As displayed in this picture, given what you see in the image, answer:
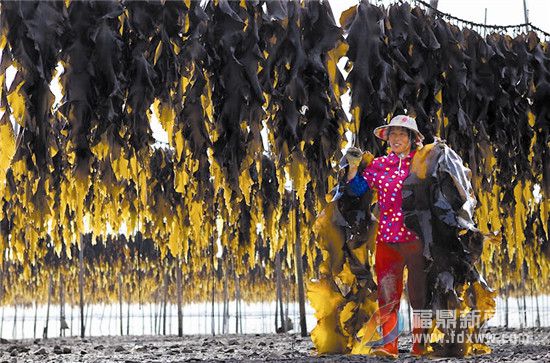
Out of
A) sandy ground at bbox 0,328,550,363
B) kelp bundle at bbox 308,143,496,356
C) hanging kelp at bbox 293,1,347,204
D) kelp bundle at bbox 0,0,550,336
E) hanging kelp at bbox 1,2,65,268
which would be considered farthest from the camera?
hanging kelp at bbox 293,1,347,204

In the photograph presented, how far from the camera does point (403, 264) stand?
4.06 meters

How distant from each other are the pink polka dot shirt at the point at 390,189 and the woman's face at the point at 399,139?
0.19 ft

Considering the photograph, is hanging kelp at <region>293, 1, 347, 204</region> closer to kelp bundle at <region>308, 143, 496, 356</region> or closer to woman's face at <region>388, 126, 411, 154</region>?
kelp bundle at <region>308, 143, 496, 356</region>

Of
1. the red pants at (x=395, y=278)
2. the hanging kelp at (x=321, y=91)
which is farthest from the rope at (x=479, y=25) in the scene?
the red pants at (x=395, y=278)

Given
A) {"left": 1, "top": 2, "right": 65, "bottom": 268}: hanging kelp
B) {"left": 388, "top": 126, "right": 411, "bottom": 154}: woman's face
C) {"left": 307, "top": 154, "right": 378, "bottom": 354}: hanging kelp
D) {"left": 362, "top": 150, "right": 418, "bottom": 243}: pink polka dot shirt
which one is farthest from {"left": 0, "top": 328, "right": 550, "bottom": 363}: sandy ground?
{"left": 1, "top": 2, "right": 65, "bottom": 268}: hanging kelp

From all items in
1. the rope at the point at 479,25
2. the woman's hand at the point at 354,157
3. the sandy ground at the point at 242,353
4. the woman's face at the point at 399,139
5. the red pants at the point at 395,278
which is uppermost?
the rope at the point at 479,25

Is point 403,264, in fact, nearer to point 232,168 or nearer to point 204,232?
point 232,168

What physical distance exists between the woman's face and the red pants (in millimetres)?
543

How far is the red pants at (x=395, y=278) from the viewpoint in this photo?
13.0 ft

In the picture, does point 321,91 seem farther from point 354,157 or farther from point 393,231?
point 393,231

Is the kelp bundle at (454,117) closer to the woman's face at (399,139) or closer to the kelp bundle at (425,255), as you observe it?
the kelp bundle at (425,255)

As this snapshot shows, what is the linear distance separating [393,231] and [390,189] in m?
0.25

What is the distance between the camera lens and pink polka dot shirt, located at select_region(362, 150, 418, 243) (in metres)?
4.02

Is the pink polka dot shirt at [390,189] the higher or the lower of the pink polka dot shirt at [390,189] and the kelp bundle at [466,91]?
the lower
